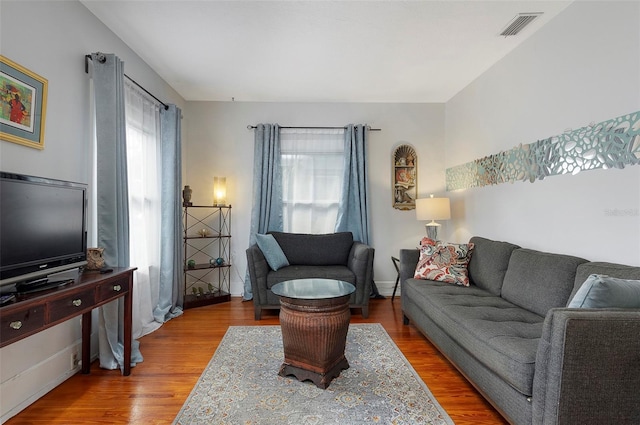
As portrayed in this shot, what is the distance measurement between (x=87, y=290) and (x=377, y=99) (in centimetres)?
384

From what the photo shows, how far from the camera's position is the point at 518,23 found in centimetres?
256

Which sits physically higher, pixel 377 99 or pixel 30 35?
pixel 377 99

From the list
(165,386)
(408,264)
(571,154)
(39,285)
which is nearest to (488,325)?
(408,264)

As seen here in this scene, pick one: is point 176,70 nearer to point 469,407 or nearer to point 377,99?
point 377,99

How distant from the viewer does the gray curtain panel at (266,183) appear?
13.9ft

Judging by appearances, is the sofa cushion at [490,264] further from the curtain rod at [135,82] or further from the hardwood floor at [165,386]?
the curtain rod at [135,82]

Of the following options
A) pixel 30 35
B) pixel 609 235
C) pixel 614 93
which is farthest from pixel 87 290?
pixel 614 93

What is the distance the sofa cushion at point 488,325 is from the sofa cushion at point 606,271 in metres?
0.36

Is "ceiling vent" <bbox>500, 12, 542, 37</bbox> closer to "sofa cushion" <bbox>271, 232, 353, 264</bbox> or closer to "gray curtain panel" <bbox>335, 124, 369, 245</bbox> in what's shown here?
"gray curtain panel" <bbox>335, 124, 369, 245</bbox>

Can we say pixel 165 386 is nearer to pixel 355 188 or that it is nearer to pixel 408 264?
pixel 408 264

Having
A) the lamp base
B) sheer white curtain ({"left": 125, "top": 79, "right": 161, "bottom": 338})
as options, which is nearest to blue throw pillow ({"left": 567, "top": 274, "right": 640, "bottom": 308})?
the lamp base

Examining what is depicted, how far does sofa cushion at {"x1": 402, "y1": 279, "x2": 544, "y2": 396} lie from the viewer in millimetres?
1520

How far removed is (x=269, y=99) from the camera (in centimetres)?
432

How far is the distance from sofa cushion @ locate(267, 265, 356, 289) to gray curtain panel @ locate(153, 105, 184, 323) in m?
1.10
